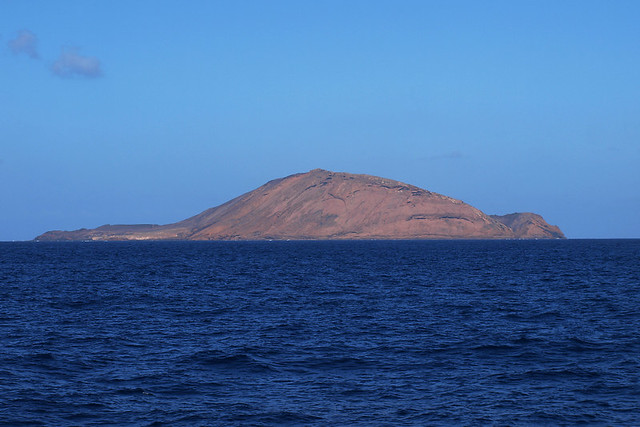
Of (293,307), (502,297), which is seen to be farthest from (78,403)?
(502,297)

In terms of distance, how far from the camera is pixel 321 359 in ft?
90.0

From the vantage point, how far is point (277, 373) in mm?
25109

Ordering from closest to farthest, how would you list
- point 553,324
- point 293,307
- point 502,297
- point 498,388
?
point 498,388 < point 553,324 < point 293,307 < point 502,297

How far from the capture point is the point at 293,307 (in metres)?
44.8

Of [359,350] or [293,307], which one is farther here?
[293,307]

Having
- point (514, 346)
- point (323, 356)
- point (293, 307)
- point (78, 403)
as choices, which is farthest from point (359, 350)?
point (293, 307)

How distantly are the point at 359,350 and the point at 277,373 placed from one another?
5.21m

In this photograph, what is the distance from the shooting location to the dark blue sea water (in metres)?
20.1

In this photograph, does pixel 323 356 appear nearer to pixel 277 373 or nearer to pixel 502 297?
pixel 277 373

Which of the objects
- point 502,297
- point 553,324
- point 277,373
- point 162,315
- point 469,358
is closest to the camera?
point 277,373

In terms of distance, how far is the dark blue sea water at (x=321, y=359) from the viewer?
20125 mm

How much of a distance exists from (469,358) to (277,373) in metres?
7.99

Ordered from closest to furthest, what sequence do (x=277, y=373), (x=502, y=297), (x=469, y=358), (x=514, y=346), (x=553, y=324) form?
(x=277, y=373) → (x=469, y=358) → (x=514, y=346) → (x=553, y=324) → (x=502, y=297)

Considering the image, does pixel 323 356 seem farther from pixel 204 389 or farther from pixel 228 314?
pixel 228 314
